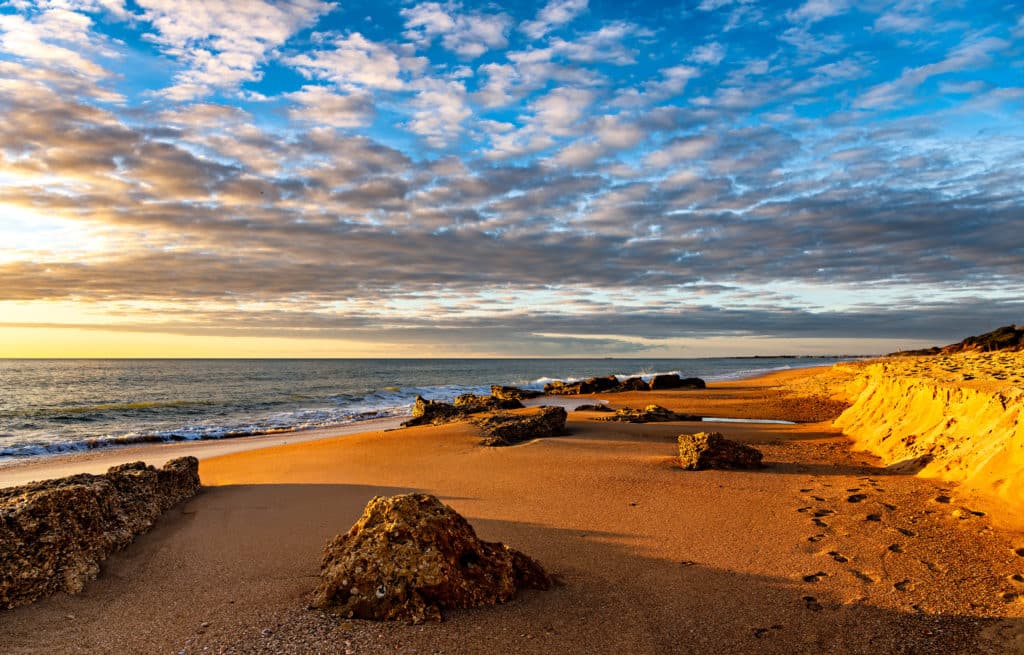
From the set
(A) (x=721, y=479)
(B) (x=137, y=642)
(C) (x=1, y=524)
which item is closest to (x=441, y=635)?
(B) (x=137, y=642)

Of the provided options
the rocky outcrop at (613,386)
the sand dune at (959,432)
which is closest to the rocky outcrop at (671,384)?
the rocky outcrop at (613,386)

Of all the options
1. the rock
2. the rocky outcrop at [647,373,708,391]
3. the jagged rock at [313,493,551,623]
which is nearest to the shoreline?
the rock

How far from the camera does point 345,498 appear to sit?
7914 millimetres

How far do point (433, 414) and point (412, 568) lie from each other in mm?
15517

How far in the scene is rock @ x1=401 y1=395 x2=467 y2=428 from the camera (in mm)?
18562

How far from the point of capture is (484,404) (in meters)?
20.1

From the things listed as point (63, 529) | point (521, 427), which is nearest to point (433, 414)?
point (521, 427)

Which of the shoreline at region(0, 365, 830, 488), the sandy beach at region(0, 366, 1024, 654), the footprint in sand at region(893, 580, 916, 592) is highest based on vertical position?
the footprint in sand at region(893, 580, 916, 592)

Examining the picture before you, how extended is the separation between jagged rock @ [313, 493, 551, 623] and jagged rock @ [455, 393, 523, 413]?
50.0ft

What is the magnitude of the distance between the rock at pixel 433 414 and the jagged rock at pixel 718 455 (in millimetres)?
10145

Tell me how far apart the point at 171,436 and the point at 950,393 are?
21857mm

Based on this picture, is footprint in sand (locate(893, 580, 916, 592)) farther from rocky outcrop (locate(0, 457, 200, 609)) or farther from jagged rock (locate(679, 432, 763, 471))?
rocky outcrop (locate(0, 457, 200, 609))

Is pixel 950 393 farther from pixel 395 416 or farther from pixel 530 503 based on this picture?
pixel 395 416

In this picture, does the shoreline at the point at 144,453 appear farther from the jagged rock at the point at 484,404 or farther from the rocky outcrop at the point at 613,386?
the rocky outcrop at the point at 613,386
